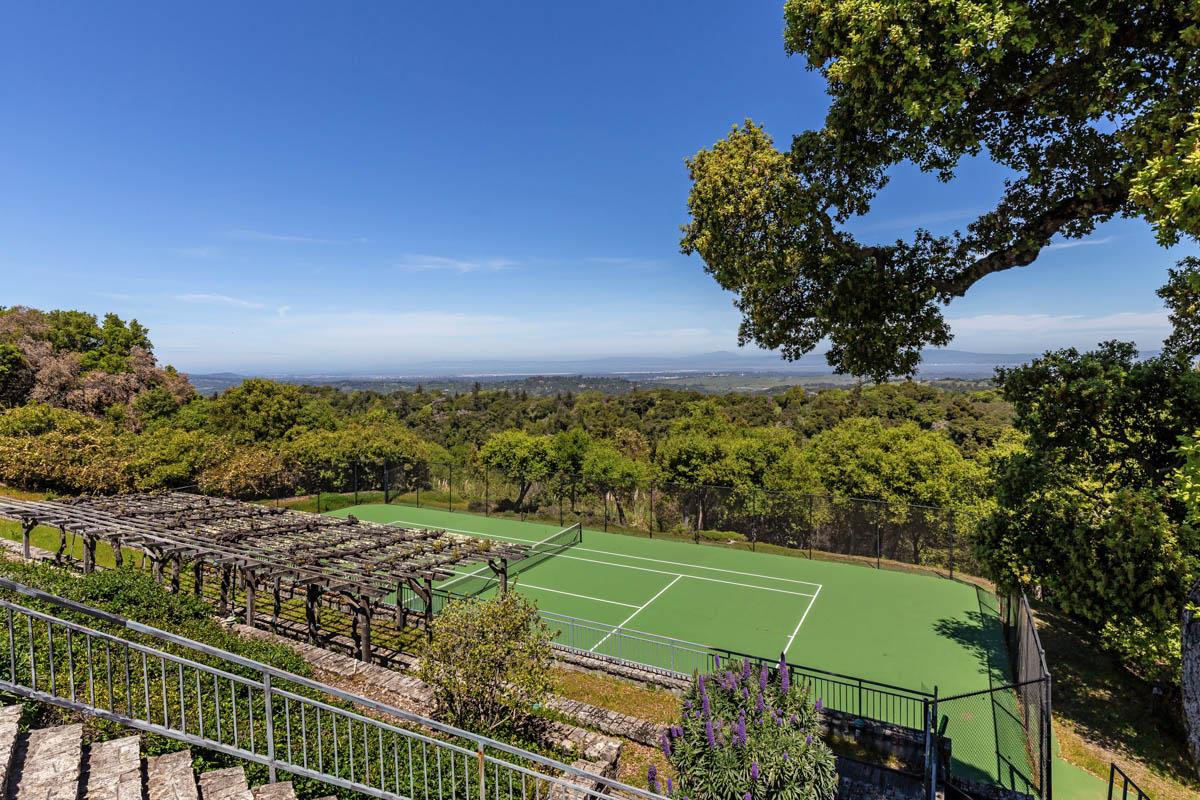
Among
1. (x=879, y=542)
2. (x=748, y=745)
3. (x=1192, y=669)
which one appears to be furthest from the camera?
(x=879, y=542)

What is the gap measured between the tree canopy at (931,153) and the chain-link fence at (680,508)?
15012 millimetres

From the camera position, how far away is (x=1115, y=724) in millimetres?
11312

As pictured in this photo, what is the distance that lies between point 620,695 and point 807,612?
8.06 m

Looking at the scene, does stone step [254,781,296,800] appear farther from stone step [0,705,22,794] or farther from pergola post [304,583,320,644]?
pergola post [304,583,320,644]

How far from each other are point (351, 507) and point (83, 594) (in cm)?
2342

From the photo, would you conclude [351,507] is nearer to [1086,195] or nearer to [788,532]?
[788,532]

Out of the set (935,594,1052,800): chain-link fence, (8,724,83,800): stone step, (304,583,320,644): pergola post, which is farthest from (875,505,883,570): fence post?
(8,724,83,800): stone step

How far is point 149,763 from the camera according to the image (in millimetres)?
5473

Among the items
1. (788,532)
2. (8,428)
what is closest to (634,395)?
(788,532)

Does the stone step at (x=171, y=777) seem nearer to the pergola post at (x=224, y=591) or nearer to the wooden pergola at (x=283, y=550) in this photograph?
the wooden pergola at (x=283, y=550)

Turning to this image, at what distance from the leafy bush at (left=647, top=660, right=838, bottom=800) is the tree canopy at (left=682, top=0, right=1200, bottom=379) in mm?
4221

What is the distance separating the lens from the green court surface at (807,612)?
13.3 meters

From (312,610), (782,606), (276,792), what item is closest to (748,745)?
(276,792)

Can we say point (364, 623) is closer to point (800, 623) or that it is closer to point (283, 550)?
point (283, 550)
